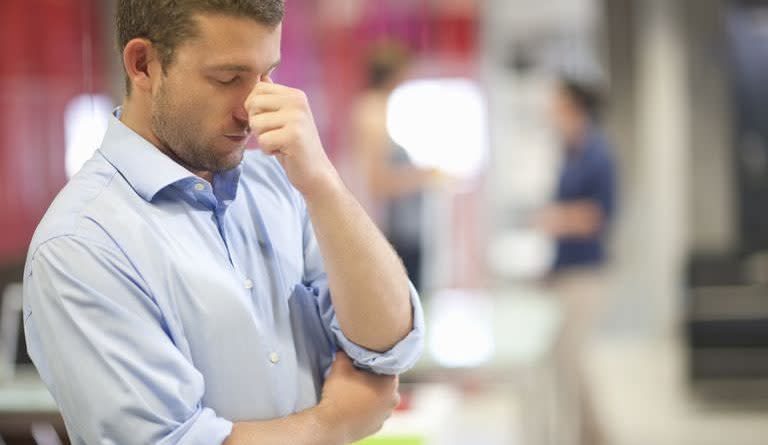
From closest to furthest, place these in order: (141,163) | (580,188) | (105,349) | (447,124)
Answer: (105,349)
(141,163)
(580,188)
(447,124)

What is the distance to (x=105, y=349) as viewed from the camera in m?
1.12

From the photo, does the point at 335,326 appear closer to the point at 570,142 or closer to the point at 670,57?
the point at 570,142

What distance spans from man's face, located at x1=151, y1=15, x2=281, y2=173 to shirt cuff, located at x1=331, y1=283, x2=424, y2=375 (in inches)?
11.0

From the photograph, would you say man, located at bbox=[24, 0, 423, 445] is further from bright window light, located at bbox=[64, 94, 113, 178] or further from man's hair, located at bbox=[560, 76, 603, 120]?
man's hair, located at bbox=[560, 76, 603, 120]

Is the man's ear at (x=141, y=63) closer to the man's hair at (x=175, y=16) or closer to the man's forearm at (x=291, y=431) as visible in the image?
the man's hair at (x=175, y=16)

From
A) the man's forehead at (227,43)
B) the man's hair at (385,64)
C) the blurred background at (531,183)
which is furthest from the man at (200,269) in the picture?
the man's hair at (385,64)

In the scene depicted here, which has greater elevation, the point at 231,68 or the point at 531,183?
the point at 231,68

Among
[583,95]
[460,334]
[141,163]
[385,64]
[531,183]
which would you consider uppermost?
[141,163]

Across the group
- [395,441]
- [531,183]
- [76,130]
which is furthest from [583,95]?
[395,441]

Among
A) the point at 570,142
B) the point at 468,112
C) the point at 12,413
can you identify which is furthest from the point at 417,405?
the point at 468,112

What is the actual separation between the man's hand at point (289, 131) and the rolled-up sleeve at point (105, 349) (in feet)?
0.66

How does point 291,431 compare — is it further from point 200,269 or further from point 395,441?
point 395,441

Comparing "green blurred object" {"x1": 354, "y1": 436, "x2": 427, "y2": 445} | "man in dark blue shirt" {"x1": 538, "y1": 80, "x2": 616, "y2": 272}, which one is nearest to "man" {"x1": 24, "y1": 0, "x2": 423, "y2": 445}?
"green blurred object" {"x1": 354, "y1": 436, "x2": 427, "y2": 445}

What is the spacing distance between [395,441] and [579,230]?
2.77m
